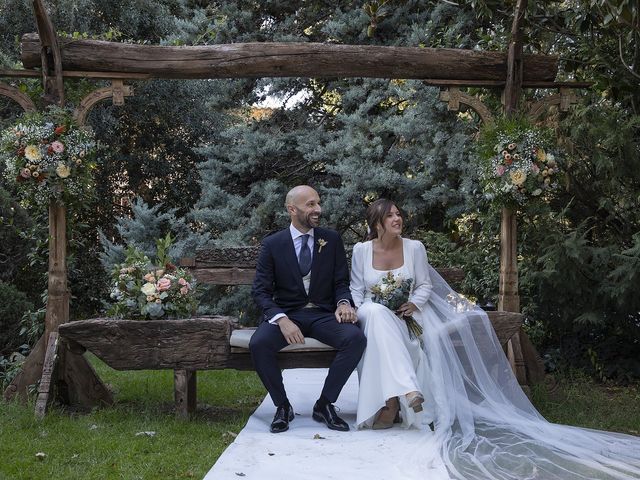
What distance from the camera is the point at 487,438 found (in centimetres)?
476

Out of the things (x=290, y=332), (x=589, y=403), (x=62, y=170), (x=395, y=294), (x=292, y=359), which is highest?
(x=62, y=170)

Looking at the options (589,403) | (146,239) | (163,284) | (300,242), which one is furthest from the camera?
(146,239)

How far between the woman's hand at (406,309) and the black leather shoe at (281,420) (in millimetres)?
1037

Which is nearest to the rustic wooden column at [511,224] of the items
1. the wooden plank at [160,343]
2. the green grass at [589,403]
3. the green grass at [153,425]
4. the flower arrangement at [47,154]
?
the green grass at [589,403]

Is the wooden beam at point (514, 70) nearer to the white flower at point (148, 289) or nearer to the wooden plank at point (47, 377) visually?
the white flower at point (148, 289)

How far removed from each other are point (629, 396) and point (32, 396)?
5023 millimetres

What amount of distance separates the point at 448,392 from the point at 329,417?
0.82 metres

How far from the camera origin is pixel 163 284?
18.3 ft

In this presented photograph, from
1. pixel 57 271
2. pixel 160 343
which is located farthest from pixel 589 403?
pixel 57 271

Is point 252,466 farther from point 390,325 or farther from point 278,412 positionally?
point 390,325

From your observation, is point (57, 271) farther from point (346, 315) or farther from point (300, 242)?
point (346, 315)

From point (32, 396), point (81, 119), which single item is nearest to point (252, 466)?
point (32, 396)

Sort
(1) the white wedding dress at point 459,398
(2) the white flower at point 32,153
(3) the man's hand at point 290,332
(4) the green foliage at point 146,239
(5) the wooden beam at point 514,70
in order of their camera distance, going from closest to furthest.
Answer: (1) the white wedding dress at point 459,398 → (3) the man's hand at point 290,332 → (2) the white flower at point 32,153 → (5) the wooden beam at point 514,70 → (4) the green foliage at point 146,239

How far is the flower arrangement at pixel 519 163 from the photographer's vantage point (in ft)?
20.0
